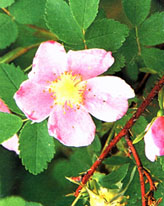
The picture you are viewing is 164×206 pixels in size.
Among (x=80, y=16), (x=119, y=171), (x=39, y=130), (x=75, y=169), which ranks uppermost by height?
(x=80, y=16)

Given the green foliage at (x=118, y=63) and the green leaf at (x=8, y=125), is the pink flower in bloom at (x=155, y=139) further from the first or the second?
the green leaf at (x=8, y=125)

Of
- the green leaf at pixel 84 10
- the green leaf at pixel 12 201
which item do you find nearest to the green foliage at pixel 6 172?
the green leaf at pixel 12 201

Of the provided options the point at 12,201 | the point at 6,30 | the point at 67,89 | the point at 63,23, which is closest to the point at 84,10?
the point at 63,23

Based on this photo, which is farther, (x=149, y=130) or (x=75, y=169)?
(x=75, y=169)

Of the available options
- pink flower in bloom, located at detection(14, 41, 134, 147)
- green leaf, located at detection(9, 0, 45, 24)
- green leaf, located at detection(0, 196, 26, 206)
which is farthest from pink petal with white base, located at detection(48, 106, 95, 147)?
green leaf, located at detection(0, 196, 26, 206)

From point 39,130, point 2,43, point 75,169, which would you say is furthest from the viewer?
point 75,169

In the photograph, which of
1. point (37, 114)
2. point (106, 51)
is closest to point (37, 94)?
point (37, 114)

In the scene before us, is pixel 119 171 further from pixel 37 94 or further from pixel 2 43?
pixel 2 43

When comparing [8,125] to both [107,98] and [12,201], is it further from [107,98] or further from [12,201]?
[12,201]
